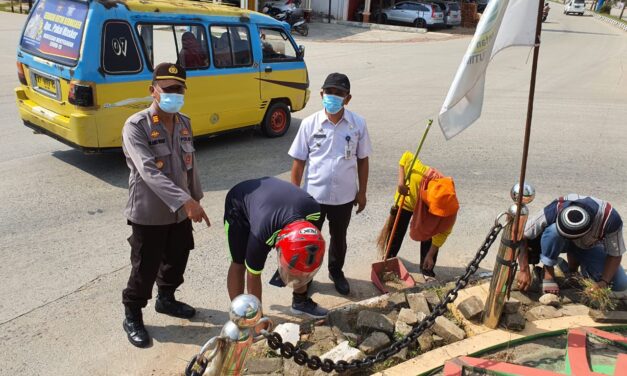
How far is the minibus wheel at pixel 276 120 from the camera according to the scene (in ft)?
27.5

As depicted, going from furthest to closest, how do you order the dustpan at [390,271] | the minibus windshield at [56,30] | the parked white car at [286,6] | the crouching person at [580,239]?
the parked white car at [286,6]
the minibus windshield at [56,30]
the dustpan at [390,271]
the crouching person at [580,239]

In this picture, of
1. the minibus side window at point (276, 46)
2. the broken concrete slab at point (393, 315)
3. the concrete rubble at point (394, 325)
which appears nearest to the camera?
the concrete rubble at point (394, 325)

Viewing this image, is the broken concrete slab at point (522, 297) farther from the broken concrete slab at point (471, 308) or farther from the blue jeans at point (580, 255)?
the broken concrete slab at point (471, 308)

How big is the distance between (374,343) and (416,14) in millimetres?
28889

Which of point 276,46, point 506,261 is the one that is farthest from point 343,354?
point 276,46

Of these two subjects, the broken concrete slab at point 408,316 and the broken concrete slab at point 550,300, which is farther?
the broken concrete slab at point 550,300

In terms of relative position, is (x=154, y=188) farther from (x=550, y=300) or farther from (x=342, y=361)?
(x=550, y=300)

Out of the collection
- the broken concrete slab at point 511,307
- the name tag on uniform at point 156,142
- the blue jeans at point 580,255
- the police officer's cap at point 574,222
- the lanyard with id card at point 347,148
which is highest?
the name tag on uniform at point 156,142

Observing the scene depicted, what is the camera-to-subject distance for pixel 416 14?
29.8 meters

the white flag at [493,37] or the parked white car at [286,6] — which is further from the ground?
the white flag at [493,37]

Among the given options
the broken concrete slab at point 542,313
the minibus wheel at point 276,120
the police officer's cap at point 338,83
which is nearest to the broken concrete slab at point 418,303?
the broken concrete slab at point 542,313

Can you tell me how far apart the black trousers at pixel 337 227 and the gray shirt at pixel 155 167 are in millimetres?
1162

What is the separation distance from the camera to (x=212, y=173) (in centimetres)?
685

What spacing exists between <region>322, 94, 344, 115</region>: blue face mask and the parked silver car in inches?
1083
